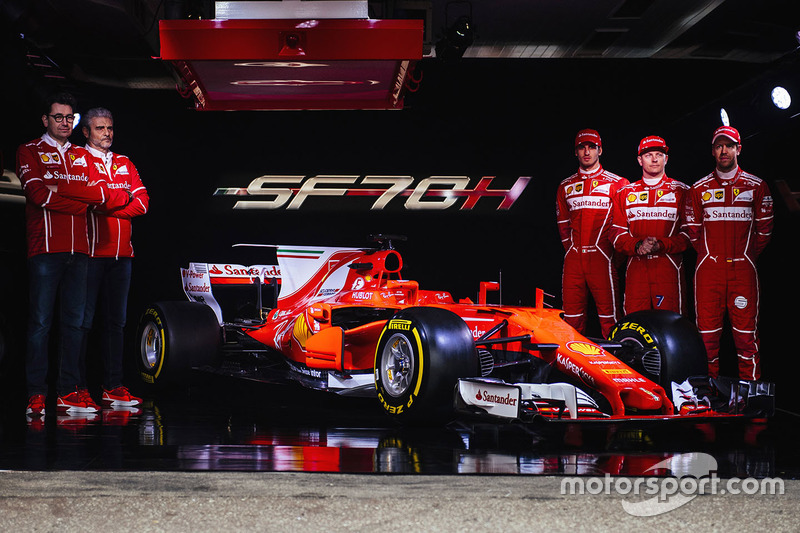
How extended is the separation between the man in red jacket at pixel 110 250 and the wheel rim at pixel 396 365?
6.45ft

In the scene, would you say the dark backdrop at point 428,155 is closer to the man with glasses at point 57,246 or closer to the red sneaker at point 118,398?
the red sneaker at point 118,398

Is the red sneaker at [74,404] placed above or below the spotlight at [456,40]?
below

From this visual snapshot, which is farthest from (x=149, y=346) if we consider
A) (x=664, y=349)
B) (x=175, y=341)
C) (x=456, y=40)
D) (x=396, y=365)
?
(x=664, y=349)

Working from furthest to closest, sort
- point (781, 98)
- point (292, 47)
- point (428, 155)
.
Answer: point (428, 155), point (781, 98), point (292, 47)

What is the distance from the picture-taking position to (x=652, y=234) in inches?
271

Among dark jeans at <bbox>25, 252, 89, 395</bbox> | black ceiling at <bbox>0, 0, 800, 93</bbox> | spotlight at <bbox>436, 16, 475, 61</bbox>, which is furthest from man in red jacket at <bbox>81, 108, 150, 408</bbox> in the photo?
spotlight at <bbox>436, 16, 475, 61</bbox>

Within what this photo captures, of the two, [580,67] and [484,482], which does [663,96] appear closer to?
[580,67]

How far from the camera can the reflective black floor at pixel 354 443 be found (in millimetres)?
3527

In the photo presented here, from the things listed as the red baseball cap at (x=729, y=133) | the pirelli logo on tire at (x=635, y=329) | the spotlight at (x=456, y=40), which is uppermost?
the spotlight at (x=456, y=40)

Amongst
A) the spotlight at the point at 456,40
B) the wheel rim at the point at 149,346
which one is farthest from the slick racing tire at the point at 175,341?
the spotlight at the point at 456,40

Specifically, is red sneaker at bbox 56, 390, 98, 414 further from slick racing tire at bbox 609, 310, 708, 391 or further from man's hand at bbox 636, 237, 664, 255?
man's hand at bbox 636, 237, 664, 255

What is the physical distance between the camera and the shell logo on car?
458 cm

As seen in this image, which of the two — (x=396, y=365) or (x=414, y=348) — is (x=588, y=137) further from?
(x=414, y=348)

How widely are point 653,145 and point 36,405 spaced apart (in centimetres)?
531
